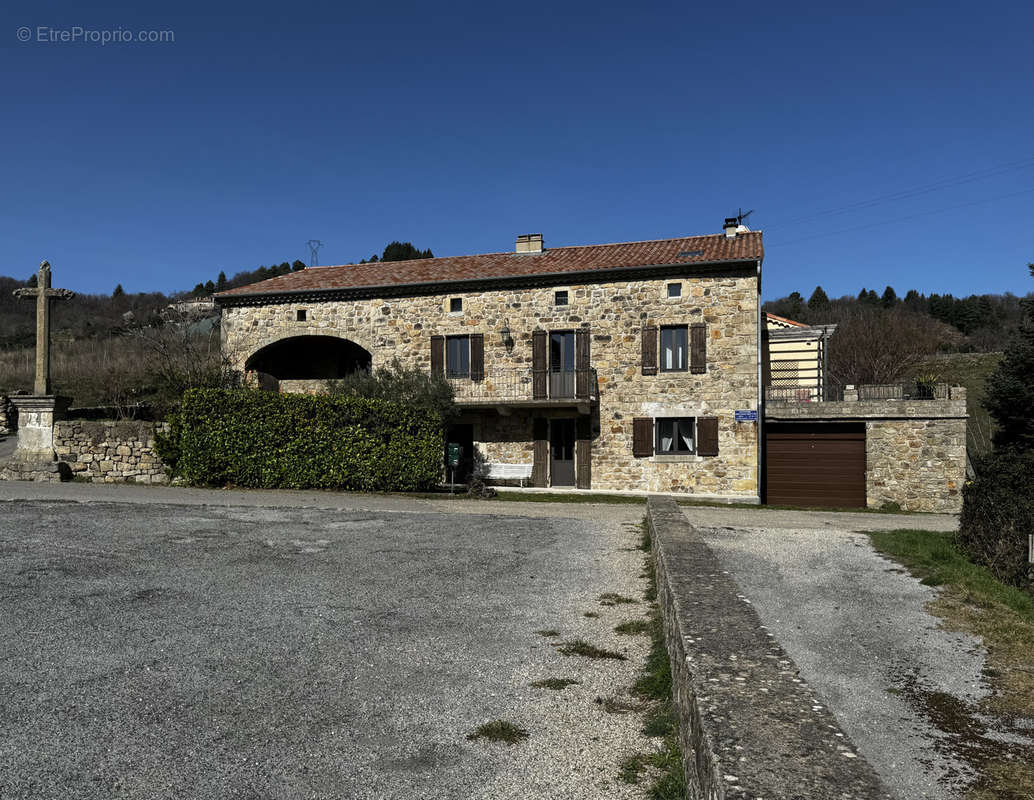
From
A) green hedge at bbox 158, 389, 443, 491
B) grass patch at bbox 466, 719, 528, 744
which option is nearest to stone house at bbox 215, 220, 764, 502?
green hedge at bbox 158, 389, 443, 491

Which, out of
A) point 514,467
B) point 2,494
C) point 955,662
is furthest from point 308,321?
point 955,662

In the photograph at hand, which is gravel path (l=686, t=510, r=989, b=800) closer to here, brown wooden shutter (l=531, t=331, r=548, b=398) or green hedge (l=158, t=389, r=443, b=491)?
green hedge (l=158, t=389, r=443, b=491)

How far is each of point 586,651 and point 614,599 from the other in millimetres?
1514

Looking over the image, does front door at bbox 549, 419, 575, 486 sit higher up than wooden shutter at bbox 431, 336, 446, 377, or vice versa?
wooden shutter at bbox 431, 336, 446, 377

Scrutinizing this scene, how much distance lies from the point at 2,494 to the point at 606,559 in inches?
421

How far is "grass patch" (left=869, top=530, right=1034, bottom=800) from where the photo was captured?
3.37 meters

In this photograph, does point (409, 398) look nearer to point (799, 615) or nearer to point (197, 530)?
point (197, 530)

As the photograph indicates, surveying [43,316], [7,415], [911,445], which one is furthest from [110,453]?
[911,445]

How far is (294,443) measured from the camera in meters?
14.9

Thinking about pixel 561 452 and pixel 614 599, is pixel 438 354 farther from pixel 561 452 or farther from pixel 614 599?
pixel 614 599

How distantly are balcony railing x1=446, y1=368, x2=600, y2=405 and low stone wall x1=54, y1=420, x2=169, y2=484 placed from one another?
316 inches

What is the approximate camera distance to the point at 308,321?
2150 cm

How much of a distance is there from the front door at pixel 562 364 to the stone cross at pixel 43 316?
11846 millimetres

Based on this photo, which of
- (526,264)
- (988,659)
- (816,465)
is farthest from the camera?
(526,264)
